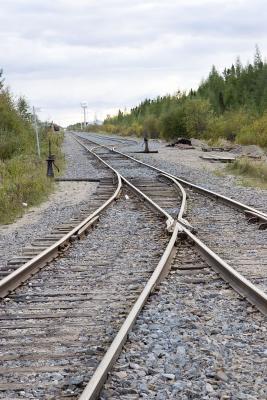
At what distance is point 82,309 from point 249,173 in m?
16.2

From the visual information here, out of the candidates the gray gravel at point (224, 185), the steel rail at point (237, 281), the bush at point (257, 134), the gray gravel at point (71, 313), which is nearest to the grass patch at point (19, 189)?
the gray gravel at point (71, 313)

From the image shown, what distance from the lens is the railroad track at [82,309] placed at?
13.5 feet

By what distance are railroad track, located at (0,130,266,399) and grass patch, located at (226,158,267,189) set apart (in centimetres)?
831

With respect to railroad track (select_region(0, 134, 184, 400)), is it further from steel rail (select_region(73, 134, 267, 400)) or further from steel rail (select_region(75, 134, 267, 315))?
steel rail (select_region(75, 134, 267, 315))

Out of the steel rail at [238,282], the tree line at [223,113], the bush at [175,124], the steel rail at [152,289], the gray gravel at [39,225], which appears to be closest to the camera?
the steel rail at [152,289]

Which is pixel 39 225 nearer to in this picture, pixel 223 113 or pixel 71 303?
pixel 71 303

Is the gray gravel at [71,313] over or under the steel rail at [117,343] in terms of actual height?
under

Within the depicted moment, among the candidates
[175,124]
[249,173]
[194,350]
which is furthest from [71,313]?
[175,124]

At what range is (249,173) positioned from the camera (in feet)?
69.2

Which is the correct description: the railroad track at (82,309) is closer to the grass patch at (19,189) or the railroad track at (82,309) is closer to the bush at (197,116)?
the grass patch at (19,189)

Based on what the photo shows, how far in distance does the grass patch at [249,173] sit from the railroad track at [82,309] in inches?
327

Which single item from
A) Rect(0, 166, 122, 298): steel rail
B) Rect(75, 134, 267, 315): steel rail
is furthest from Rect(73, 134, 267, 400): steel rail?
Rect(0, 166, 122, 298): steel rail

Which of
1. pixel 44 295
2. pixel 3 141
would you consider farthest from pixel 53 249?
pixel 3 141

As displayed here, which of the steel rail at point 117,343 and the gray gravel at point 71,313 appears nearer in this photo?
the steel rail at point 117,343
